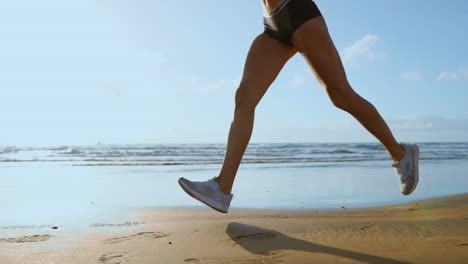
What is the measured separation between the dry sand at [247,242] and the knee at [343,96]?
2.87 feet

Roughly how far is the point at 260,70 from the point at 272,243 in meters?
1.11

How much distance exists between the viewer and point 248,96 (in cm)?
290

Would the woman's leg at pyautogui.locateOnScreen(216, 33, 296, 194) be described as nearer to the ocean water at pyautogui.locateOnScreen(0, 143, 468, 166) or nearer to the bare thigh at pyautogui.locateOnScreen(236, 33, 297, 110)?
the bare thigh at pyautogui.locateOnScreen(236, 33, 297, 110)

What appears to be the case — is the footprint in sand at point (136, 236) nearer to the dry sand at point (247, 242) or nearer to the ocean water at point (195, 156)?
the dry sand at point (247, 242)

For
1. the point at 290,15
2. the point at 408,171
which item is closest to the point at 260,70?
the point at 290,15

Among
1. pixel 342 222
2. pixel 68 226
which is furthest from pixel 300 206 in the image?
pixel 68 226

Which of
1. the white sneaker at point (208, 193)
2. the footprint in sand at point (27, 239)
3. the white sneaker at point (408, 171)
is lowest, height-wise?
the footprint in sand at point (27, 239)

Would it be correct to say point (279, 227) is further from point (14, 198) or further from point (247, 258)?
point (14, 198)

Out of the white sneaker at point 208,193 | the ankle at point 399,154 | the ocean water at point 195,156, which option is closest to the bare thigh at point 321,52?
the ankle at point 399,154

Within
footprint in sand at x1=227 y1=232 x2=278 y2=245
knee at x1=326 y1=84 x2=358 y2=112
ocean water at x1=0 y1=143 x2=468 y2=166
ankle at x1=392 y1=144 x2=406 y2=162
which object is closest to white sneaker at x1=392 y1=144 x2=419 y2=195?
ankle at x1=392 y1=144 x2=406 y2=162

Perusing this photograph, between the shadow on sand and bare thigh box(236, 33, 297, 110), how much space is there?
34.6 inches

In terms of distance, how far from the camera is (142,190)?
7.12m

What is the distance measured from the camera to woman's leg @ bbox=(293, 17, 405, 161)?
8.82 ft

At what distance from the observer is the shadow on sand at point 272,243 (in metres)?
2.65
